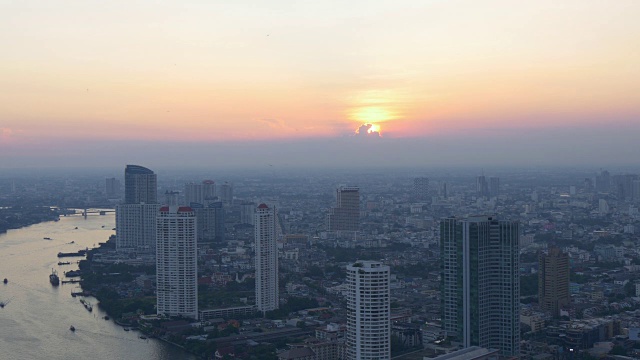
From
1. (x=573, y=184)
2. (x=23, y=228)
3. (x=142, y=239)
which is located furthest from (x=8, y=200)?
(x=573, y=184)

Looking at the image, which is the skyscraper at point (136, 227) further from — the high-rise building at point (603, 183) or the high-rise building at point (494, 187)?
the high-rise building at point (603, 183)

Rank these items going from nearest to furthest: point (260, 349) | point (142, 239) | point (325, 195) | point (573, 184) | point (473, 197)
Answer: point (260, 349) → point (142, 239) → point (473, 197) → point (325, 195) → point (573, 184)

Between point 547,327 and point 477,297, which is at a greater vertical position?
point 477,297

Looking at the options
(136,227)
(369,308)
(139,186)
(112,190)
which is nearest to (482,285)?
(369,308)

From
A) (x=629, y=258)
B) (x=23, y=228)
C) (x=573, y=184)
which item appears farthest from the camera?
(x=573, y=184)

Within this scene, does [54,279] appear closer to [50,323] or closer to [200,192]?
[50,323]

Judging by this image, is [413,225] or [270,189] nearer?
[413,225]

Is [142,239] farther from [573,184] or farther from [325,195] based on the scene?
[573,184]

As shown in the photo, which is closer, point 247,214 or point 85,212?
point 247,214

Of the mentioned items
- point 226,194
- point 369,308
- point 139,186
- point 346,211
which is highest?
point 139,186
